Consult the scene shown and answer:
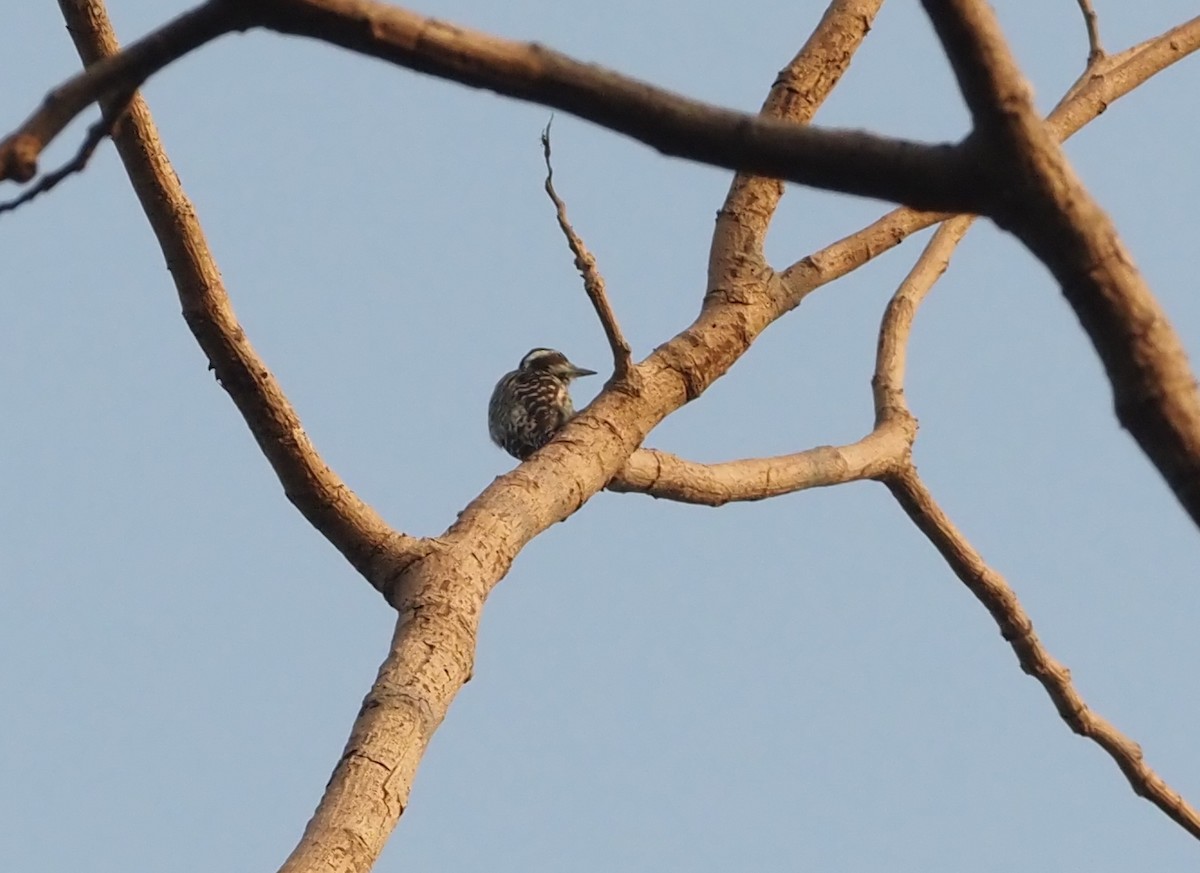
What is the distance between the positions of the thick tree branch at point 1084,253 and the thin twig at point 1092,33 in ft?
17.9

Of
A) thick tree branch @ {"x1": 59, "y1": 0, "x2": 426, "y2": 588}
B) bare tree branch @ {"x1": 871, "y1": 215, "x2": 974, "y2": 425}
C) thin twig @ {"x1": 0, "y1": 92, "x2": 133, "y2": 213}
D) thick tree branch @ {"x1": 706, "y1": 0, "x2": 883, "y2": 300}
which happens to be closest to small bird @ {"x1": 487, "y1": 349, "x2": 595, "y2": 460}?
bare tree branch @ {"x1": 871, "y1": 215, "x2": 974, "y2": 425}

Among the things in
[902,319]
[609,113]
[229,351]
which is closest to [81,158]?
[609,113]

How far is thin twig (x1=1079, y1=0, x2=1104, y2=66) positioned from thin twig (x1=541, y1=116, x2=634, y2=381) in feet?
10.5

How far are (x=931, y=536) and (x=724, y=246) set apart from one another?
1.45 m

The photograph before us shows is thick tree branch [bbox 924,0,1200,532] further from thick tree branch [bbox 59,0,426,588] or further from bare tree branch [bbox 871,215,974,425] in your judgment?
bare tree branch [bbox 871,215,974,425]

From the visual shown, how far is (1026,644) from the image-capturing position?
5.57 meters

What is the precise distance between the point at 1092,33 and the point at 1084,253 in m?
5.64

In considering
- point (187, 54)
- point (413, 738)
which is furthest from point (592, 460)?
point (187, 54)

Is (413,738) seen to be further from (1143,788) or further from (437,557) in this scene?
(1143,788)

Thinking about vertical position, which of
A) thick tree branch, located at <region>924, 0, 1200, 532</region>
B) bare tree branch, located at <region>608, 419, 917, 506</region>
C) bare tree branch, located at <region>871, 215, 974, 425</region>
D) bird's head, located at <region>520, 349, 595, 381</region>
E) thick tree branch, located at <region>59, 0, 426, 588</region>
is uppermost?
bird's head, located at <region>520, 349, 595, 381</region>

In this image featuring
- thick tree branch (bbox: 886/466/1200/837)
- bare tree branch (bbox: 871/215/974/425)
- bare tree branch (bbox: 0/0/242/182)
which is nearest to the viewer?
bare tree branch (bbox: 0/0/242/182)

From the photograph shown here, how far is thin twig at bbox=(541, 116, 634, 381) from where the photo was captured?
4066 mm

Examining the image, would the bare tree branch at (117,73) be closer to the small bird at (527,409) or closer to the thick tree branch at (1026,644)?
the thick tree branch at (1026,644)

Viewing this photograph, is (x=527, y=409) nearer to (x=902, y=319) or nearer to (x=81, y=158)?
(x=902, y=319)
